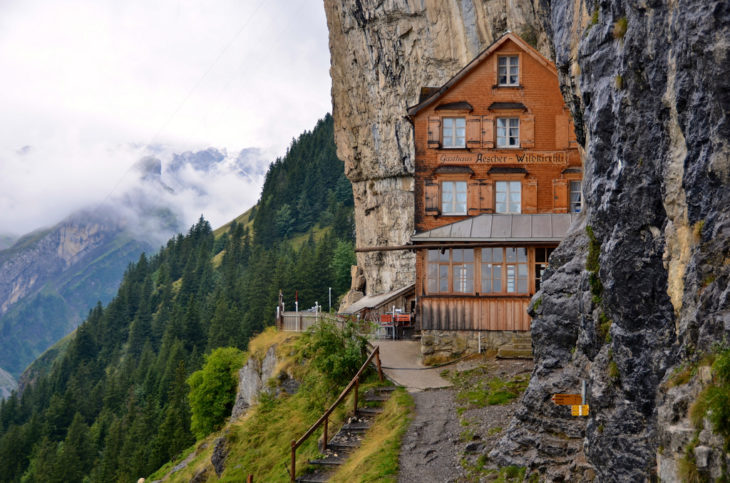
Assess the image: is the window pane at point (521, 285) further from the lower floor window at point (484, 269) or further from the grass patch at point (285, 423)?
the grass patch at point (285, 423)

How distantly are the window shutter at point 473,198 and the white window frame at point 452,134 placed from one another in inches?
65.0

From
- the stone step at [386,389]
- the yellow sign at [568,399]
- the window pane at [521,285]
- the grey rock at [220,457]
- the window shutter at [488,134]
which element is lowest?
the grey rock at [220,457]

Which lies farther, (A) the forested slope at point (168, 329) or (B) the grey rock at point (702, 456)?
(A) the forested slope at point (168, 329)

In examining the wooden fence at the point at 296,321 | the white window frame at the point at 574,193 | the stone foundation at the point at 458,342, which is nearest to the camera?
the stone foundation at the point at 458,342

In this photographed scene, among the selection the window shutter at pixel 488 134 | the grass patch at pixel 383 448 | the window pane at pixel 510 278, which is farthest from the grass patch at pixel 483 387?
the window shutter at pixel 488 134

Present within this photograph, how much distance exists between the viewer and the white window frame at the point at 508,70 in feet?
99.2

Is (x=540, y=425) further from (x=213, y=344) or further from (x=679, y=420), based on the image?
(x=213, y=344)

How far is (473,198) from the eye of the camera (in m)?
29.8

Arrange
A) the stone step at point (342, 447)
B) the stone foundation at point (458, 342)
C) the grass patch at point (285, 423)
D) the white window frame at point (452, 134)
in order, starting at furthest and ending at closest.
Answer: the white window frame at point (452, 134) < the stone foundation at point (458, 342) < the grass patch at point (285, 423) < the stone step at point (342, 447)

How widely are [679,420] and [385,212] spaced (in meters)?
49.2

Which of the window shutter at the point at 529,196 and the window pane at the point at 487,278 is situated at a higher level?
the window shutter at the point at 529,196

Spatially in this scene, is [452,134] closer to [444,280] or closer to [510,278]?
[444,280]

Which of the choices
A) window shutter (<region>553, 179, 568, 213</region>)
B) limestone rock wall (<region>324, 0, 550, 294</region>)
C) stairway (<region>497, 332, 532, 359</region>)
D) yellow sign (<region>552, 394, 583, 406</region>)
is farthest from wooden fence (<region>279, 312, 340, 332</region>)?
yellow sign (<region>552, 394, 583, 406</region>)

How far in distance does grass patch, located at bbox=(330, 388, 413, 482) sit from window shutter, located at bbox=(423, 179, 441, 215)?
9.45 m
